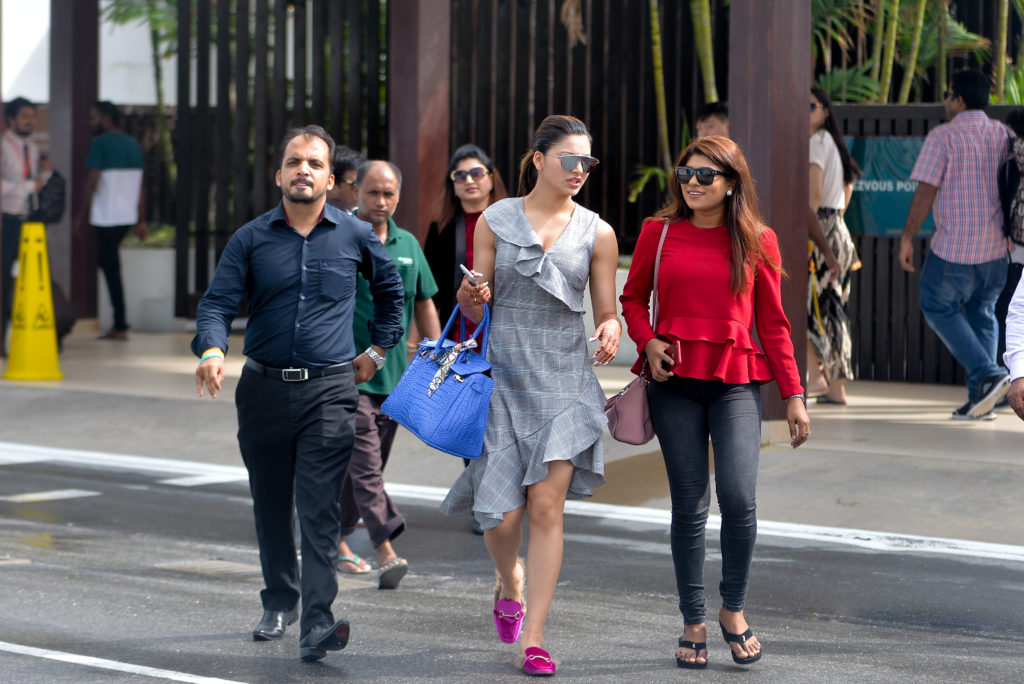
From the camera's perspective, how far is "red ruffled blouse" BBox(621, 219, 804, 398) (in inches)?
219

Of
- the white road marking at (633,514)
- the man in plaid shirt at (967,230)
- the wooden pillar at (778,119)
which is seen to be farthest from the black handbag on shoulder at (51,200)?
the man in plaid shirt at (967,230)

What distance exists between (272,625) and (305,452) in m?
0.67

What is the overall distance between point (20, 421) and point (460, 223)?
16.0 feet

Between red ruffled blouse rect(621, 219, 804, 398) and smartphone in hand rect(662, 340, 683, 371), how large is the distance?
0.06ft

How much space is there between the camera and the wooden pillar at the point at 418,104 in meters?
12.4

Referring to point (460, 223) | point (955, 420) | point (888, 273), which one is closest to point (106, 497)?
point (460, 223)

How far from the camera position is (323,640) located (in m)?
5.58

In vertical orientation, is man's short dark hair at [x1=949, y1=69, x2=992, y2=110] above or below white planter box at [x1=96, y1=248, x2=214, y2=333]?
above

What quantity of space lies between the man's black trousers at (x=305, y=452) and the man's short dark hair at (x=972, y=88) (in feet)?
18.3

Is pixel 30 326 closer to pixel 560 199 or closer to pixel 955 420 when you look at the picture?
pixel 955 420

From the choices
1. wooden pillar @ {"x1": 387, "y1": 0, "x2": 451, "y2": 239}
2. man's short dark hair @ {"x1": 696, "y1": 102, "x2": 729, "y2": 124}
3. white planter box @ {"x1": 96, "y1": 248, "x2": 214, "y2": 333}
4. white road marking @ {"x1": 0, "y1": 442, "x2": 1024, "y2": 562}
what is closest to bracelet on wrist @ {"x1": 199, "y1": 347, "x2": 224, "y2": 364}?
white road marking @ {"x1": 0, "y1": 442, "x2": 1024, "y2": 562}

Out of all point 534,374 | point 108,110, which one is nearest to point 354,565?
point 534,374

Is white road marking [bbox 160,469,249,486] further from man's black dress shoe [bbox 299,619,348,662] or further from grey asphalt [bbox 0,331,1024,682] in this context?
man's black dress shoe [bbox 299,619,348,662]

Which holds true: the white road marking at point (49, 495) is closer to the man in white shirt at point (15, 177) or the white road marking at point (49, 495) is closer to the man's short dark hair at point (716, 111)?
the man's short dark hair at point (716, 111)
